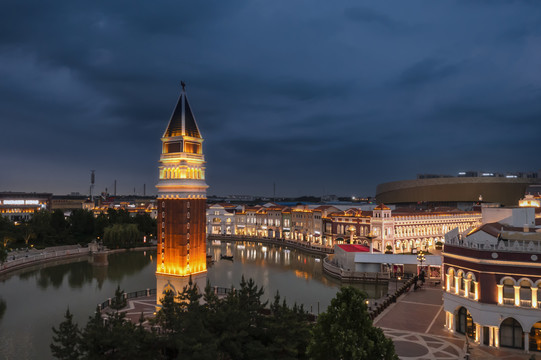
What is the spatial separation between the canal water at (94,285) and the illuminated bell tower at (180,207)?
9530mm

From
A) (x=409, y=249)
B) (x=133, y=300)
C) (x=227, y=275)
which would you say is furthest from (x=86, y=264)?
(x=409, y=249)

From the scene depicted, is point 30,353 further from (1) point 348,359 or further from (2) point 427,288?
(2) point 427,288

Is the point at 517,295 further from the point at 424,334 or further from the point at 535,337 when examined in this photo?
the point at 424,334

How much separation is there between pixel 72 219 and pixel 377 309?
75865 mm

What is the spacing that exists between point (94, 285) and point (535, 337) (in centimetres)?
4643

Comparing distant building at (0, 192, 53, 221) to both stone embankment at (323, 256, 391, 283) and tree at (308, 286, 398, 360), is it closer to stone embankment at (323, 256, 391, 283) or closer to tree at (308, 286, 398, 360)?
stone embankment at (323, 256, 391, 283)

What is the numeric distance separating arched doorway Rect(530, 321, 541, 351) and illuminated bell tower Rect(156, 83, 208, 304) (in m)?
25.0

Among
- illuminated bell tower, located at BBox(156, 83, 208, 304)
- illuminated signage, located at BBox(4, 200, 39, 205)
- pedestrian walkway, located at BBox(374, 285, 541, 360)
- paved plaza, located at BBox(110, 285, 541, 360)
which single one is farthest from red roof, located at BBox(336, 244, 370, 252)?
illuminated signage, located at BBox(4, 200, 39, 205)

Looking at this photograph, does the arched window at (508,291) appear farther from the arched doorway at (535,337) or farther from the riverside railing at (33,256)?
the riverside railing at (33,256)

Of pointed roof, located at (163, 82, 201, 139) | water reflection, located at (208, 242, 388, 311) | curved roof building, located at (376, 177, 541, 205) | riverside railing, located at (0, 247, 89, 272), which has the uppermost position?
pointed roof, located at (163, 82, 201, 139)

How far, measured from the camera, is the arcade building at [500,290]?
2597 centimetres

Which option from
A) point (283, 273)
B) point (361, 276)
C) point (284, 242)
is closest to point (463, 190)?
point (284, 242)

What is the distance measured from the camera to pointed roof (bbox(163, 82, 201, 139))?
35.3 m

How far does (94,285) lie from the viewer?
50.2 meters
